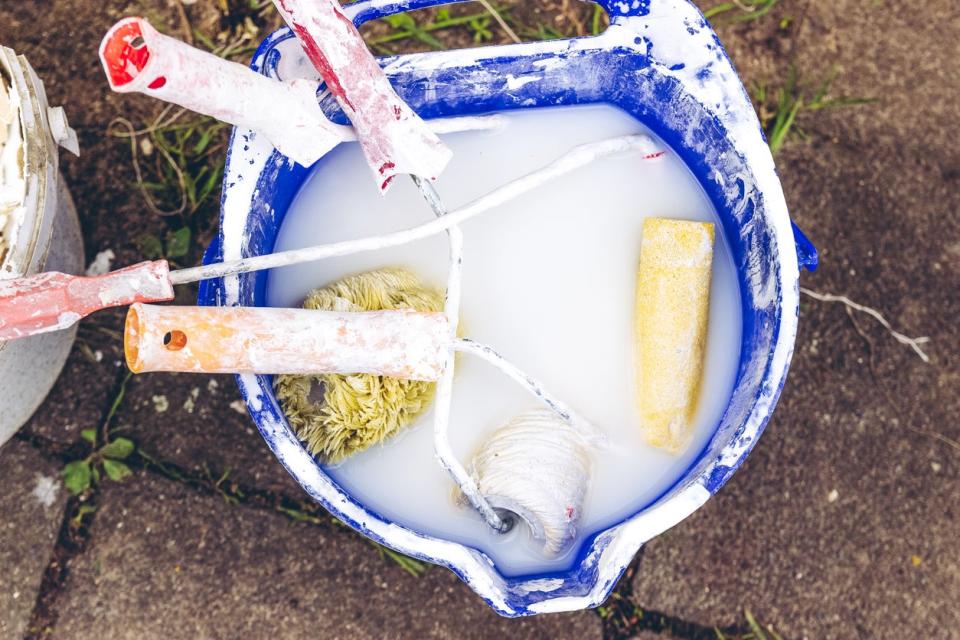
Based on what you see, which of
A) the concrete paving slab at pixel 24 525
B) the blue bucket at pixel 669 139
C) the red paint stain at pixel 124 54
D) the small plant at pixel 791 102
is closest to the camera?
the red paint stain at pixel 124 54

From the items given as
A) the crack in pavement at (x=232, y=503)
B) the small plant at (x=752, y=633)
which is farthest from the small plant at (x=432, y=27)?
the small plant at (x=752, y=633)

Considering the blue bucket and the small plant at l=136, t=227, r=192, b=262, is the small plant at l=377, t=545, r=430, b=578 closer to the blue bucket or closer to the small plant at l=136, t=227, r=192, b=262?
the blue bucket

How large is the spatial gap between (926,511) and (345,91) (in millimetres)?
1184

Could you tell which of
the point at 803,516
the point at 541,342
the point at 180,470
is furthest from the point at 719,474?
the point at 180,470

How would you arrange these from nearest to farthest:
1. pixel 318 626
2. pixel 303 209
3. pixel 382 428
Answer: pixel 382 428 < pixel 303 209 < pixel 318 626

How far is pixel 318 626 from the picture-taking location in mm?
1370

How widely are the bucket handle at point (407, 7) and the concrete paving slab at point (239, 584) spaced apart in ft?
2.65

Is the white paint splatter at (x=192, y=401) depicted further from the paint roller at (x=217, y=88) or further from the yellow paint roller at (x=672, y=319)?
the yellow paint roller at (x=672, y=319)

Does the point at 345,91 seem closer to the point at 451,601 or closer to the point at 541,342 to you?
the point at 541,342

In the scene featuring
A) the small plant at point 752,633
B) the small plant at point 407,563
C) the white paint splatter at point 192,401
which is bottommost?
the small plant at point 752,633

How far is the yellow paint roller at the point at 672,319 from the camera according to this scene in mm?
1128

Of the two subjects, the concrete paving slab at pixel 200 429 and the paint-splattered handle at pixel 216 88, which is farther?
the concrete paving slab at pixel 200 429

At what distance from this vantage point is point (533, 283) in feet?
3.94

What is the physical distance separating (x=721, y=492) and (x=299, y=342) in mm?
812
